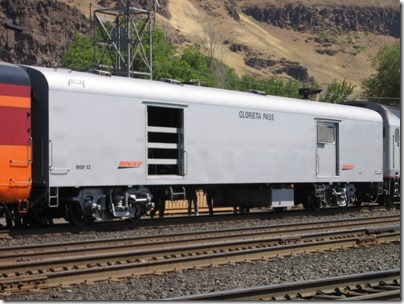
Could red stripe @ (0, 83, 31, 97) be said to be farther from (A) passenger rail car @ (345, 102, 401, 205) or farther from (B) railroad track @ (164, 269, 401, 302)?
(A) passenger rail car @ (345, 102, 401, 205)

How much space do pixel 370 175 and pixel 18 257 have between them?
16669 millimetres

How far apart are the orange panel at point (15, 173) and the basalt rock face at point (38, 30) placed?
84284 millimetres

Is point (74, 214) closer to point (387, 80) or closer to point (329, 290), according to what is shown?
point (329, 290)

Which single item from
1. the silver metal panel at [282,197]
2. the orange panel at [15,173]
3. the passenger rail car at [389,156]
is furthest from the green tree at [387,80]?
the orange panel at [15,173]

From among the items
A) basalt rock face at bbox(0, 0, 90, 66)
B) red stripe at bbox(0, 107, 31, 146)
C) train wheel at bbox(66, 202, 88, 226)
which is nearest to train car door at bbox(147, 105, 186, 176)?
train wheel at bbox(66, 202, 88, 226)

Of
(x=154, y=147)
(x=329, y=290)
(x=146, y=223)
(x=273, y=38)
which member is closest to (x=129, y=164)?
(x=154, y=147)

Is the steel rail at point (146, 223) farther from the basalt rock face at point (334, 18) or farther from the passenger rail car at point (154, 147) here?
the basalt rock face at point (334, 18)

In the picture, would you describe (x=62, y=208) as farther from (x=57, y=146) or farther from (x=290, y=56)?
(x=290, y=56)

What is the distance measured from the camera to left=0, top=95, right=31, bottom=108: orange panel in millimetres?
16469

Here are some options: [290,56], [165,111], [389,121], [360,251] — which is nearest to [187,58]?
[389,121]

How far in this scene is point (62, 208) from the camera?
1862cm

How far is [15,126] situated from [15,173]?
0.98 meters

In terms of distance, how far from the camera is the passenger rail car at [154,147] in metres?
17.0

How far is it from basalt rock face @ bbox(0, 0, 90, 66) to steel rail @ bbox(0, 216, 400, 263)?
273ft
